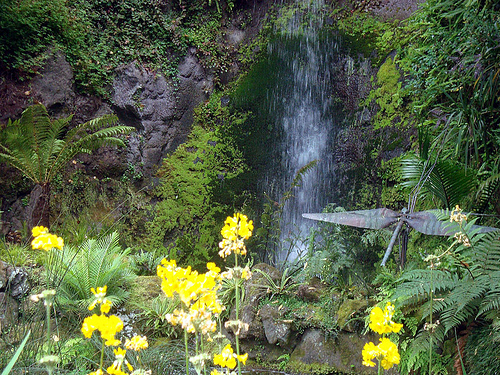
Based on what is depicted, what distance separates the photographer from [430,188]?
3.17 meters

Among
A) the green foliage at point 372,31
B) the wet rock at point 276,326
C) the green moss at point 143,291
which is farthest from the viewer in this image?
the green foliage at point 372,31

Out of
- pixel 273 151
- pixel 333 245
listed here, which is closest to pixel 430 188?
pixel 333 245

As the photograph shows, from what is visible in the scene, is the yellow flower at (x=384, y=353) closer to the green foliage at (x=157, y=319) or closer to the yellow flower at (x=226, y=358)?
the yellow flower at (x=226, y=358)

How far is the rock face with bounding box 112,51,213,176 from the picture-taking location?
278 inches

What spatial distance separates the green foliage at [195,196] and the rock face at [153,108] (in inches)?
10.4

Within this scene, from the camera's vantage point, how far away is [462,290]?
2105 millimetres

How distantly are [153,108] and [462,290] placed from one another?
6229 millimetres

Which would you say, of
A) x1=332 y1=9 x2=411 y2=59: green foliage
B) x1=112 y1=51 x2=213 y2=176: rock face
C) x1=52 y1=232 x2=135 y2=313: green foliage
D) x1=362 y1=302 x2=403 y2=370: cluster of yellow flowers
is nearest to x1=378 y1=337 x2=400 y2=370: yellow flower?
x1=362 y1=302 x2=403 y2=370: cluster of yellow flowers

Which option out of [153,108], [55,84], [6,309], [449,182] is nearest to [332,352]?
[449,182]

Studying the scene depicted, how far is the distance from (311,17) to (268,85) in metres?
1.63

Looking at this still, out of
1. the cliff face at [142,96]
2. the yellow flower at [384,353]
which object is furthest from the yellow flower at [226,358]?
the cliff face at [142,96]

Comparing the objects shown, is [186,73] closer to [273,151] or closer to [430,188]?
[273,151]

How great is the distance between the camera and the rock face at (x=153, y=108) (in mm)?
7055

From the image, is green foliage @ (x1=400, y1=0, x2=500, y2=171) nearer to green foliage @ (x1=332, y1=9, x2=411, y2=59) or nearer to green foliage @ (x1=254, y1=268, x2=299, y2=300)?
green foliage @ (x1=332, y1=9, x2=411, y2=59)
